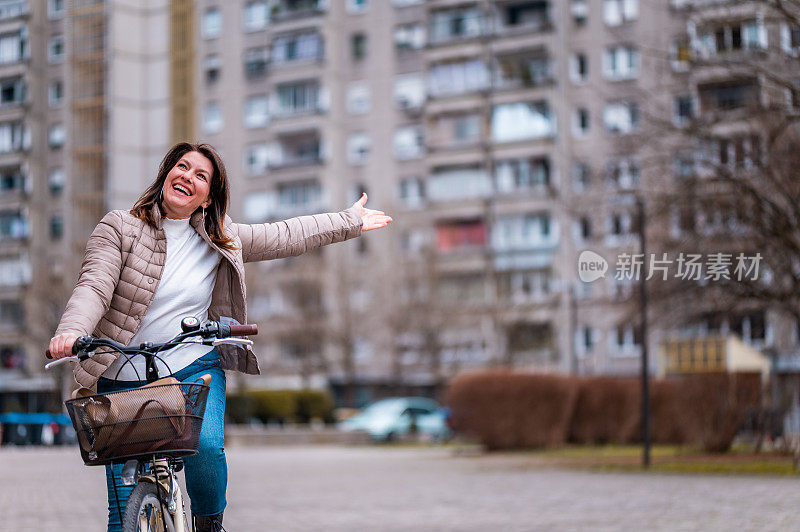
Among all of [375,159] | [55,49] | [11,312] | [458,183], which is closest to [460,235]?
[458,183]

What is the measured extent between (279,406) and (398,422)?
4.14 meters

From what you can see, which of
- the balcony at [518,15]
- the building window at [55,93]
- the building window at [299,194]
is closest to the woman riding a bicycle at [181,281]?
the building window at [55,93]

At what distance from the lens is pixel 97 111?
41.8 meters

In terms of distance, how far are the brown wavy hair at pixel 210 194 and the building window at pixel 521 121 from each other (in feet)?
200

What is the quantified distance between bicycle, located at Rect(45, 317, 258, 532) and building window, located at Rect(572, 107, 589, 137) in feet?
203

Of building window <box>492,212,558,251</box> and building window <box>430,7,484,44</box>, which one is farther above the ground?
building window <box>430,7,484,44</box>

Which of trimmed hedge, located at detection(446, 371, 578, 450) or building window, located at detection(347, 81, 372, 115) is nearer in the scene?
trimmed hedge, located at detection(446, 371, 578, 450)

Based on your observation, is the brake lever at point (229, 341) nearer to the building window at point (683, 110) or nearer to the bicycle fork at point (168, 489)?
the bicycle fork at point (168, 489)

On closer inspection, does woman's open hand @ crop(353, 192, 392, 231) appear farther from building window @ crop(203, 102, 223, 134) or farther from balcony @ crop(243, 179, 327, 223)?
building window @ crop(203, 102, 223, 134)

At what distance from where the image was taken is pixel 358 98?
73.1 metres

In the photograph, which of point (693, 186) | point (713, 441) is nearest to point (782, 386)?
point (713, 441)

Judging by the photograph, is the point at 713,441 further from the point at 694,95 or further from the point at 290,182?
the point at 290,182

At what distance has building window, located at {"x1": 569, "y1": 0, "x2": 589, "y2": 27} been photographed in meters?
65.8

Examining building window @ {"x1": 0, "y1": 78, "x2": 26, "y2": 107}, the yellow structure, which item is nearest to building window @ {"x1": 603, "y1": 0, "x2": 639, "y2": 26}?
building window @ {"x1": 0, "y1": 78, "x2": 26, "y2": 107}
